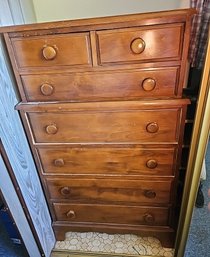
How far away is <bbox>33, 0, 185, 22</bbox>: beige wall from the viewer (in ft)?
3.55

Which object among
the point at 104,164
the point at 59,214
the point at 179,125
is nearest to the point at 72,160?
the point at 104,164

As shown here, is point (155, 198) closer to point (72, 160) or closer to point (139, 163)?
point (139, 163)

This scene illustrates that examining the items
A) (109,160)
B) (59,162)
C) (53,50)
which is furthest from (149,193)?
(53,50)

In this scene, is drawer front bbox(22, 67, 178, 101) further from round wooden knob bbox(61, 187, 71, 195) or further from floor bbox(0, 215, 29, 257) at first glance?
floor bbox(0, 215, 29, 257)

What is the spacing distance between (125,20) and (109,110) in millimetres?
366

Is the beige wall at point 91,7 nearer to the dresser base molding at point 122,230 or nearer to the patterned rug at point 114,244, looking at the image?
the dresser base molding at point 122,230

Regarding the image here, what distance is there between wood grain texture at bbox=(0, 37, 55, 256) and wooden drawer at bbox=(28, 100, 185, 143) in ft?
0.28

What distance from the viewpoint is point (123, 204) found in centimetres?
123

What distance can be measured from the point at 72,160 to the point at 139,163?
1.15ft

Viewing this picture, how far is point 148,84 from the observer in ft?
2.88

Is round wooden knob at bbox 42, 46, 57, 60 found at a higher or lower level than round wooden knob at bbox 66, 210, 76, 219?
higher

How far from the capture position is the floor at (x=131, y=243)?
1.31 meters

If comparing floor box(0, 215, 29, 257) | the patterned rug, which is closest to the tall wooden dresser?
the patterned rug

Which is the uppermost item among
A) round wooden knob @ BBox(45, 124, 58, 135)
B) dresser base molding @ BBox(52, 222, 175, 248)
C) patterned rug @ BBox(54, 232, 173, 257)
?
round wooden knob @ BBox(45, 124, 58, 135)
